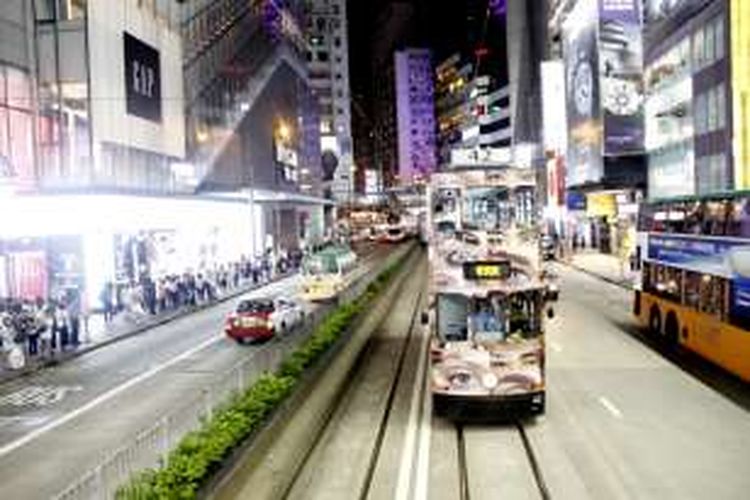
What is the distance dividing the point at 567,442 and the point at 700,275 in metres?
8.85

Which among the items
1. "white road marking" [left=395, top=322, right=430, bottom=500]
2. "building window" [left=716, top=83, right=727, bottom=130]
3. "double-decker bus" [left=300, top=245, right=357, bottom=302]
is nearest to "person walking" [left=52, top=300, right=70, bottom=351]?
"white road marking" [left=395, top=322, right=430, bottom=500]

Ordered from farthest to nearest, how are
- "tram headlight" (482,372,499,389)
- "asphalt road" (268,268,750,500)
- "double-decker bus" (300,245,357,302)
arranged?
"double-decker bus" (300,245,357,302) → "tram headlight" (482,372,499,389) → "asphalt road" (268,268,750,500)

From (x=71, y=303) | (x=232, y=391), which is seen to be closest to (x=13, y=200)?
(x=71, y=303)

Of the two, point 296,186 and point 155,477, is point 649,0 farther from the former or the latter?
point 155,477

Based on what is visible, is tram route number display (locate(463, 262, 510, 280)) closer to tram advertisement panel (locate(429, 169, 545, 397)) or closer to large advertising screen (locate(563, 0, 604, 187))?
tram advertisement panel (locate(429, 169, 545, 397))

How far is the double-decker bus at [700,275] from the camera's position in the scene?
79.2 ft

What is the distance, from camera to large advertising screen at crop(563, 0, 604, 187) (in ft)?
286

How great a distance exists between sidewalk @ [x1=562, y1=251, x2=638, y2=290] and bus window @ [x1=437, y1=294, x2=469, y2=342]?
2903 cm

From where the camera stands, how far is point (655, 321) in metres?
33.7

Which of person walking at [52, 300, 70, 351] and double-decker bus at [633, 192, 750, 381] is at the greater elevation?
double-decker bus at [633, 192, 750, 381]

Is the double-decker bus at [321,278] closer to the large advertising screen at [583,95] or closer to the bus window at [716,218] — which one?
the bus window at [716,218]

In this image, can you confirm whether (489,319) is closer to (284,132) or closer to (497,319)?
(497,319)

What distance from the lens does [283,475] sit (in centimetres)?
1741

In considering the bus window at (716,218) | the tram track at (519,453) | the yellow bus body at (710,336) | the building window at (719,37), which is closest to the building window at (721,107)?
the building window at (719,37)
